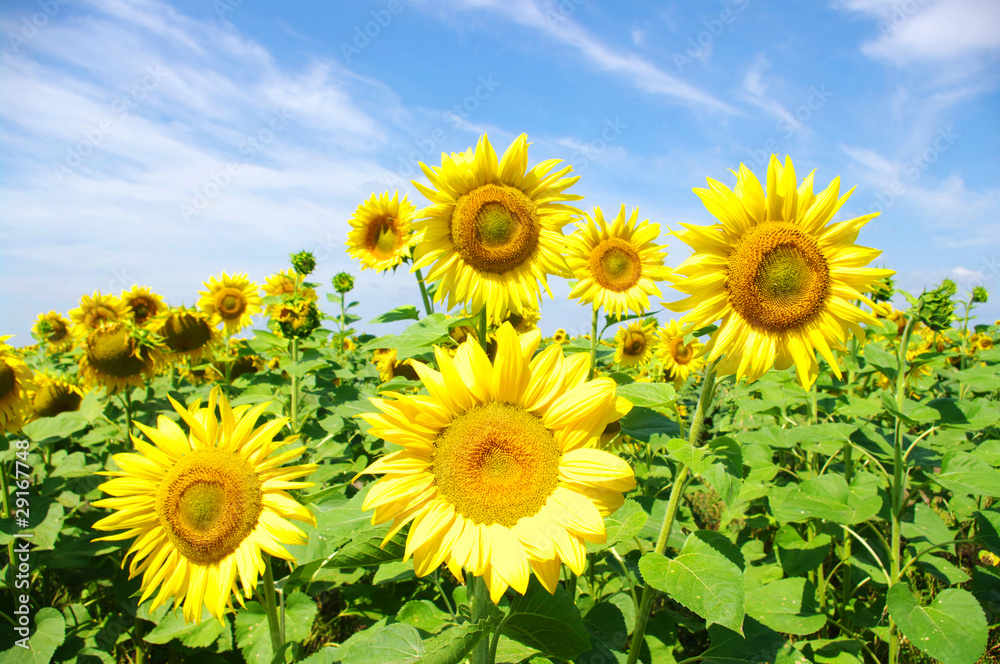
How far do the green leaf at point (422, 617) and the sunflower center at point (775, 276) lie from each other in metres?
1.71

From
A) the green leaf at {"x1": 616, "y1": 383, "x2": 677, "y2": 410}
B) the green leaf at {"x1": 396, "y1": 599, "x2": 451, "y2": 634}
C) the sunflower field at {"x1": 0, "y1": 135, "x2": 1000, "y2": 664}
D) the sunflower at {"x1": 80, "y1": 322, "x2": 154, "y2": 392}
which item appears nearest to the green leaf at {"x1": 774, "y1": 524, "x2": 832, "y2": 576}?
the sunflower field at {"x1": 0, "y1": 135, "x2": 1000, "y2": 664}

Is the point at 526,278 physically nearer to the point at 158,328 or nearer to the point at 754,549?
the point at 754,549

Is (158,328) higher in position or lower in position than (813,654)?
higher

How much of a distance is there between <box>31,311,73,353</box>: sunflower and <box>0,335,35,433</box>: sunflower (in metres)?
4.43

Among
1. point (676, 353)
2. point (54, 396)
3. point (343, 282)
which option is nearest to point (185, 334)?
point (54, 396)

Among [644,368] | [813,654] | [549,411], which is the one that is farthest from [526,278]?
[644,368]

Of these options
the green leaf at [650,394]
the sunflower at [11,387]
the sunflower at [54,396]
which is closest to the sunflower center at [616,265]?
the green leaf at [650,394]

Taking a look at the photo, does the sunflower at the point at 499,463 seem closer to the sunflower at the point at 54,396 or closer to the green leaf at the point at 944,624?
the green leaf at the point at 944,624

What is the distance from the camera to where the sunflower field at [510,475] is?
165 centimetres

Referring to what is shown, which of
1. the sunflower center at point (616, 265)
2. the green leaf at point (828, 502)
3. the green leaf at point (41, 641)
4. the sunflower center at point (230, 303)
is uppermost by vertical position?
the sunflower center at point (616, 265)

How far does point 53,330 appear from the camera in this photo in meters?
7.64

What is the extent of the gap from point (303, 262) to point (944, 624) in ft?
17.5

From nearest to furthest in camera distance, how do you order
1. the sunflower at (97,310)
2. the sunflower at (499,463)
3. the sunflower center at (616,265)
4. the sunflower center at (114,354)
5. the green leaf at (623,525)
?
the sunflower at (499,463)
the green leaf at (623,525)
the sunflower center at (114,354)
the sunflower center at (616,265)
the sunflower at (97,310)

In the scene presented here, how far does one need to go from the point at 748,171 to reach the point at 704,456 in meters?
1.02
